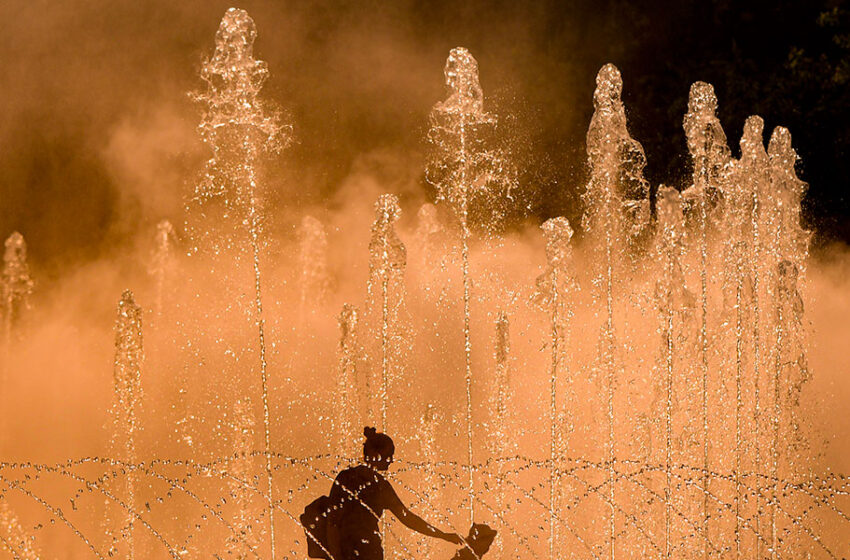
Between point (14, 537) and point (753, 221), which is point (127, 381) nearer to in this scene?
point (14, 537)

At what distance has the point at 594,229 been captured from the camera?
58.5ft

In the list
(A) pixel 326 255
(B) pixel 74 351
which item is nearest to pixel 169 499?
(B) pixel 74 351

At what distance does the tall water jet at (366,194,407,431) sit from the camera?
14469 millimetres

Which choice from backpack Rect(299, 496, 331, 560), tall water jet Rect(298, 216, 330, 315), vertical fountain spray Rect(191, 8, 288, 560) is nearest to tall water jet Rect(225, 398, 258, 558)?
vertical fountain spray Rect(191, 8, 288, 560)

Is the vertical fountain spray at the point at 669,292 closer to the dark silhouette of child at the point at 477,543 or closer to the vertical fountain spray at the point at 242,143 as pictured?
the vertical fountain spray at the point at 242,143

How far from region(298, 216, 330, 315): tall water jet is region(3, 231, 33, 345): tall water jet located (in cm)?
367

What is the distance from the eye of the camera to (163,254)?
17578 millimetres

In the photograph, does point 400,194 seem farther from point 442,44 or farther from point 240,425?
point 240,425

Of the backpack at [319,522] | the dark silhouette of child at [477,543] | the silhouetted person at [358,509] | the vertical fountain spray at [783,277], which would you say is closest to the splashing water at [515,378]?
the vertical fountain spray at [783,277]

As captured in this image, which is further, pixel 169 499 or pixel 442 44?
pixel 442 44

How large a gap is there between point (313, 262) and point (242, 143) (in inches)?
87.5

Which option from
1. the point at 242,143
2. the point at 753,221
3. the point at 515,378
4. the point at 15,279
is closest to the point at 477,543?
the point at 753,221

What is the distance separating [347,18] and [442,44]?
4.68 ft

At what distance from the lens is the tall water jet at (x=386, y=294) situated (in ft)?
47.5
